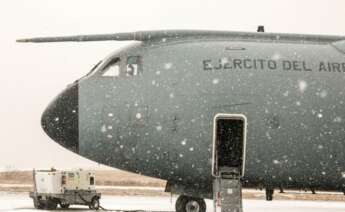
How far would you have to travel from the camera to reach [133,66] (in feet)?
49.9

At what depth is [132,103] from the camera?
48.7 feet

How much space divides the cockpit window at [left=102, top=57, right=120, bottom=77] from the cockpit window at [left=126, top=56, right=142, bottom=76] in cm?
28

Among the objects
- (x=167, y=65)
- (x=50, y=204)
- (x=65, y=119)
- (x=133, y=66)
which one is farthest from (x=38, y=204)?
(x=167, y=65)

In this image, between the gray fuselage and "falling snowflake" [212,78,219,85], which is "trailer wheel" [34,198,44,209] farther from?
"falling snowflake" [212,78,219,85]

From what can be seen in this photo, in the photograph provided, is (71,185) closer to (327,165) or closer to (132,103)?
(132,103)

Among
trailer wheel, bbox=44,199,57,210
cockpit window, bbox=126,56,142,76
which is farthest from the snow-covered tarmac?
cockpit window, bbox=126,56,142,76

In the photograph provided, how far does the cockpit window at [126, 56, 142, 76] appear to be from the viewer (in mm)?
15136

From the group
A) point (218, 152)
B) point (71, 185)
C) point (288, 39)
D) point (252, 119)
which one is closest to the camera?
point (252, 119)

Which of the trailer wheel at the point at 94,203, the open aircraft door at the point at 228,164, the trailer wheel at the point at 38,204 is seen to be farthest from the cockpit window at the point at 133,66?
the trailer wheel at the point at 38,204

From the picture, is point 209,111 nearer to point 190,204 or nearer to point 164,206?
point 190,204

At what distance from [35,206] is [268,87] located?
13913mm

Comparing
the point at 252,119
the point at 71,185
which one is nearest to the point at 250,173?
the point at 252,119

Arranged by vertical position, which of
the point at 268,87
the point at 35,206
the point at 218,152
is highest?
the point at 268,87

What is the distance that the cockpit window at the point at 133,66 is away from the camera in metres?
15.1
